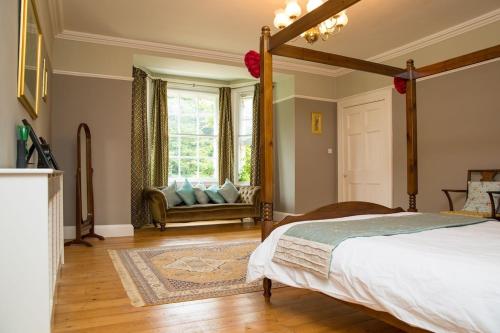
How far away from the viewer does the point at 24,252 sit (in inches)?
61.5

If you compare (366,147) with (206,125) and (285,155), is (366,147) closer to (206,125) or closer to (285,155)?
(285,155)

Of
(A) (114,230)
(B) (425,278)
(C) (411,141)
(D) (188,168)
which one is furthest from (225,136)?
(B) (425,278)

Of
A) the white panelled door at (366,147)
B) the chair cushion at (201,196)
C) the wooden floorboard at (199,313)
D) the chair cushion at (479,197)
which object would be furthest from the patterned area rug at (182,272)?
the white panelled door at (366,147)

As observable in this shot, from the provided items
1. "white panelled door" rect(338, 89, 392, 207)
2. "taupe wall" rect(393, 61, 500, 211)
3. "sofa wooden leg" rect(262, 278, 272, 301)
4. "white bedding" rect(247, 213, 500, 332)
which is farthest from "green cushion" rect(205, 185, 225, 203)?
"white bedding" rect(247, 213, 500, 332)

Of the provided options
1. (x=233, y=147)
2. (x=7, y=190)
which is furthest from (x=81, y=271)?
(x=233, y=147)

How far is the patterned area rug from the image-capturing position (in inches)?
108

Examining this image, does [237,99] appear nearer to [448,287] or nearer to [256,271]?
[256,271]

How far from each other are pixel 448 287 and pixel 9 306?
68.3 inches

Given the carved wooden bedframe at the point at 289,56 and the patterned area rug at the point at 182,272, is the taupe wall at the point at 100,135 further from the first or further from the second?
the carved wooden bedframe at the point at 289,56

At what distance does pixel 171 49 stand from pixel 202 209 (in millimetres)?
2477

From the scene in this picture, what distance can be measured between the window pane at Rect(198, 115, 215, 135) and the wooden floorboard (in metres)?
4.29

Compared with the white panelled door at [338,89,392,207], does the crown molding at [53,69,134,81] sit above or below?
above

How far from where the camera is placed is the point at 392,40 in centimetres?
525

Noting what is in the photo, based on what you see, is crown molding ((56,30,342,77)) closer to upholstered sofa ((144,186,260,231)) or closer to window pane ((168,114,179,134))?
window pane ((168,114,179,134))
